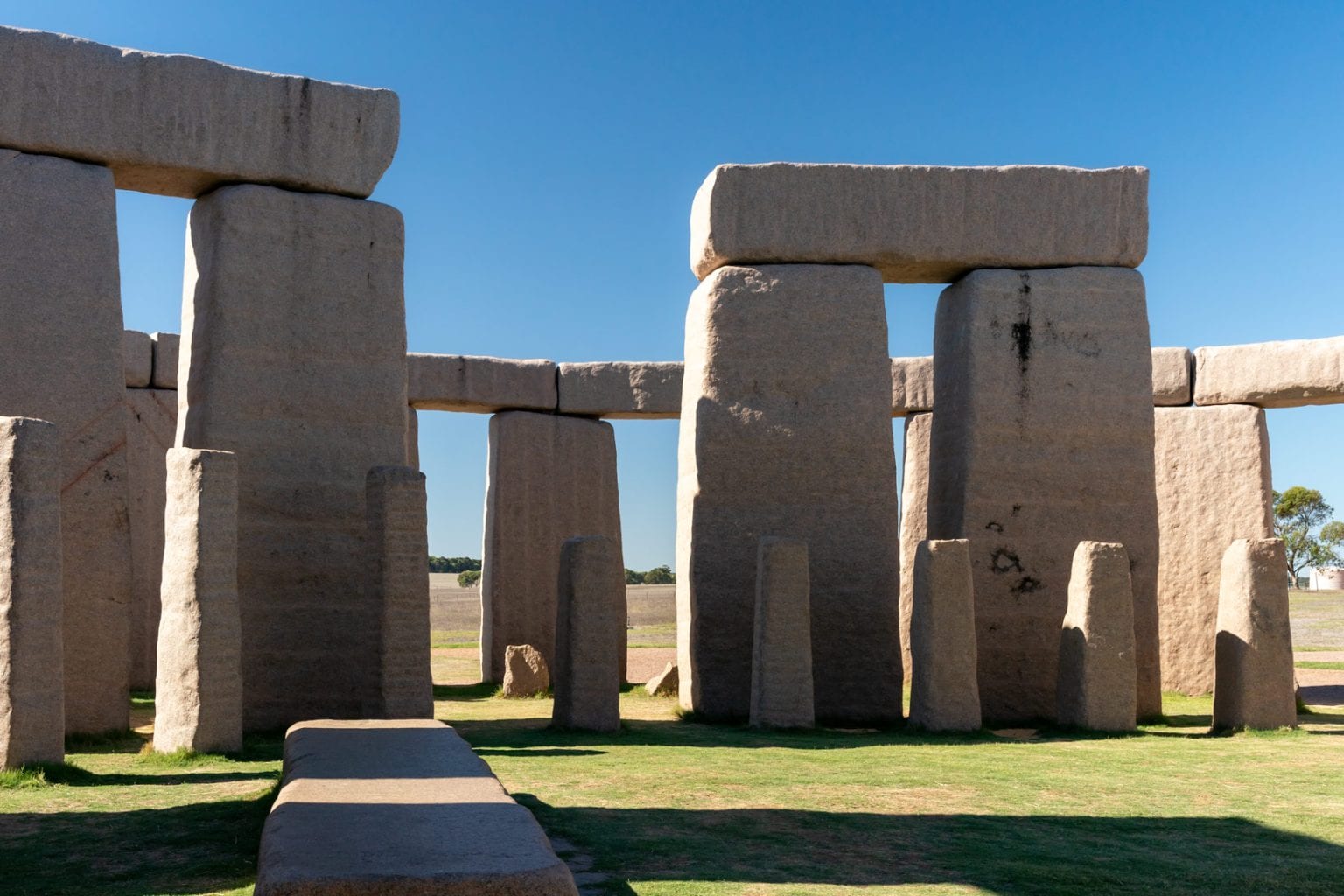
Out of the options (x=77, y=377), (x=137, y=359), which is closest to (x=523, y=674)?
(x=137, y=359)

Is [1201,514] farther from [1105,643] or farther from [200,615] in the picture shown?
[200,615]

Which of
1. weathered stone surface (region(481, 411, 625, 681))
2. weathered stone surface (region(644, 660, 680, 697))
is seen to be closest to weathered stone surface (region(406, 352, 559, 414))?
weathered stone surface (region(481, 411, 625, 681))

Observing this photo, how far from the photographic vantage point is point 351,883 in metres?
3.08

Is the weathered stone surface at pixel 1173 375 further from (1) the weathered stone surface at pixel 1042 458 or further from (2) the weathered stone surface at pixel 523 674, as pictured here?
(2) the weathered stone surface at pixel 523 674

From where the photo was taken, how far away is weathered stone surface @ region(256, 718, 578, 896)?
311 cm

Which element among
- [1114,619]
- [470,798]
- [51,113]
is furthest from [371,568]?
[1114,619]

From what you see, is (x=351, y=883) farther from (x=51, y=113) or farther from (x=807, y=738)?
(x=51, y=113)

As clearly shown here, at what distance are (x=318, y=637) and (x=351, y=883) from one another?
20.2 feet

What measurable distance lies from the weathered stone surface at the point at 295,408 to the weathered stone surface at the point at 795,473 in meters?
2.39

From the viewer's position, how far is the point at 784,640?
894cm

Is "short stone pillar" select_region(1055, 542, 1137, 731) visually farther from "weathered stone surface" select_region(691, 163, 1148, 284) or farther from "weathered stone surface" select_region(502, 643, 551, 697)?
"weathered stone surface" select_region(502, 643, 551, 697)

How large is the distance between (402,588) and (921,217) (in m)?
4.93

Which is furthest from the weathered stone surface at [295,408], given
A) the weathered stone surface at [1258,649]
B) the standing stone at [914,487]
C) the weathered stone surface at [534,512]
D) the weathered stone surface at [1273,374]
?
the weathered stone surface at [1273,374]

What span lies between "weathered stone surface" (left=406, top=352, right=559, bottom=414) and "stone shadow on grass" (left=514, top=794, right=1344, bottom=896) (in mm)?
9090
